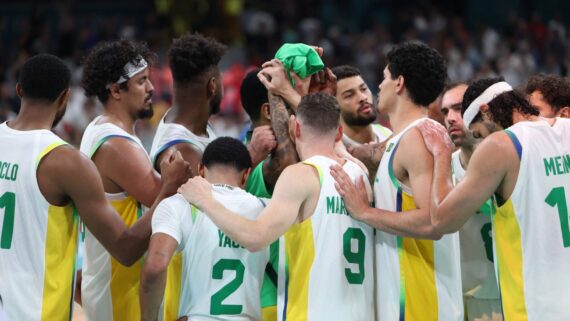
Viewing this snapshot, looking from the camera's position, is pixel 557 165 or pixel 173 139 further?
pixel 173 139

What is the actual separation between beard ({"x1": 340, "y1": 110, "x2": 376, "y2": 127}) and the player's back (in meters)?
2.49

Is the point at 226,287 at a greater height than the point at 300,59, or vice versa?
the point at 300,59

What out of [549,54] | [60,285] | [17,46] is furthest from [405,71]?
[17,46]

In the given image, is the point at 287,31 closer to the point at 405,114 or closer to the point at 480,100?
the point at 480,100

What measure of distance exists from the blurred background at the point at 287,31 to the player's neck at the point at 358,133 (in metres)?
10.4

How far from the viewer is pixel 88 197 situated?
19.1ft

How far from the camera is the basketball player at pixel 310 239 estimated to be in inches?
221

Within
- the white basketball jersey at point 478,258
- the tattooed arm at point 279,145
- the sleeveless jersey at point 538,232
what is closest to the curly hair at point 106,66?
the tattooed arm at point 279,145

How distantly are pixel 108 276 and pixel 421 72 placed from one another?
8.82 feet

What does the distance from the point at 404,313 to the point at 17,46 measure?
1688cm

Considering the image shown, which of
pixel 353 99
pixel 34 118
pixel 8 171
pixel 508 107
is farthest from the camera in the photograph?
pixel 353 99

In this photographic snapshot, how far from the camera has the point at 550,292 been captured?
565cm

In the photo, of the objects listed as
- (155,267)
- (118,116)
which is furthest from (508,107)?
(118,116)

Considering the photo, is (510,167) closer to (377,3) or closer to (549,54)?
(549,54)
